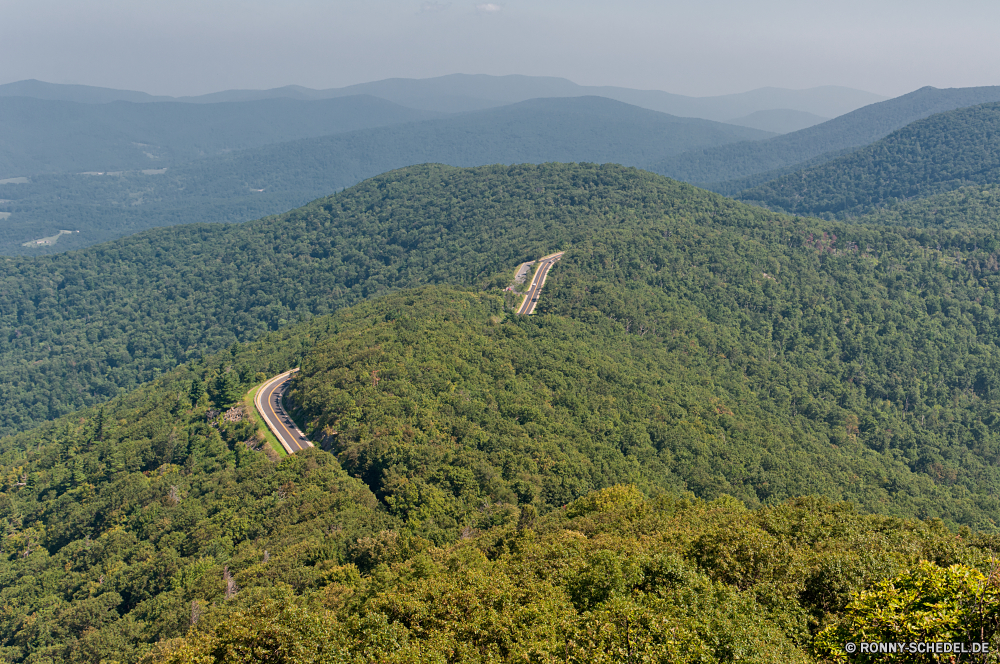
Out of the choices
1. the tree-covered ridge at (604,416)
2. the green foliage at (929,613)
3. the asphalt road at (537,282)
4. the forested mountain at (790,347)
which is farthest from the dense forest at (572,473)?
the asphalt road at (537,282)

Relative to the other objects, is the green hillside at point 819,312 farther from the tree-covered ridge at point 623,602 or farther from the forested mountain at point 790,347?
the tree-covered ridge at point 623,602

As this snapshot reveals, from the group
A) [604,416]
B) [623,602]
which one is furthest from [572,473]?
[623,602]

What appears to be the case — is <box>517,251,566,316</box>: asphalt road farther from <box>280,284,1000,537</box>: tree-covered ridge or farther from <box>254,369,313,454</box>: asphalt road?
<box>254,369,313,454</box>: asphalt road

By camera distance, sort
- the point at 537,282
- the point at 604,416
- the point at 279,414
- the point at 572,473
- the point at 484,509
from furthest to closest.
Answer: the point at 537,282 → the point at 604,416 → the point at 279,414 → the point at 572,473 → the point at 484,509

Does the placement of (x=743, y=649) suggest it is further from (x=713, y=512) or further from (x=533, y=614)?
(x=713, y=512)

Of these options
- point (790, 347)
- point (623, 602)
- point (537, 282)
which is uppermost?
point (537, 282)

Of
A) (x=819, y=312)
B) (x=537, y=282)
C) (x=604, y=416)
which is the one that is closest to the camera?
(x=604, y=416)

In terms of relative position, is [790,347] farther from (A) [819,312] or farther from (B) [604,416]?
(B) [604,416]
